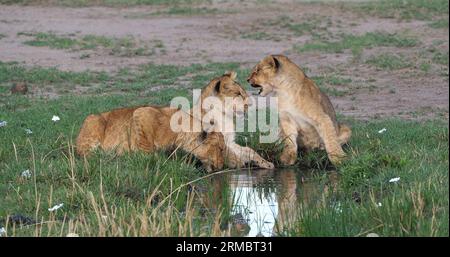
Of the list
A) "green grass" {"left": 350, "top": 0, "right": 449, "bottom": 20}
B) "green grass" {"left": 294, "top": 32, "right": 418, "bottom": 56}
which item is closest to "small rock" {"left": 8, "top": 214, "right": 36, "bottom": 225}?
"green grass" {"left": 294, "top": 32, "right": 418, "bottom": 56}

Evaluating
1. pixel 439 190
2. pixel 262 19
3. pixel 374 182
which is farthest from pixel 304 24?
pixel 439 190

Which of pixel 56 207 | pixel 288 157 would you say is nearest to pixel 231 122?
pixel 288 157

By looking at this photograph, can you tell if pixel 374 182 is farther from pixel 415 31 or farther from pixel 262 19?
pixel 262 19

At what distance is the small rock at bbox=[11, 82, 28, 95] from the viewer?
12641mm

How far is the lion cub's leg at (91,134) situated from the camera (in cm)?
866

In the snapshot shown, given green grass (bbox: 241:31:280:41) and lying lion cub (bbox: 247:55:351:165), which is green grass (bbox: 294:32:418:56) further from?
lying lion cub (bbox: 247:55:351:165)

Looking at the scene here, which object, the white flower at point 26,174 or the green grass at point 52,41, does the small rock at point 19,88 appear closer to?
the green grass at point 52,41

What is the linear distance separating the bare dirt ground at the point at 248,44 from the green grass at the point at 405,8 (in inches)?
14.6

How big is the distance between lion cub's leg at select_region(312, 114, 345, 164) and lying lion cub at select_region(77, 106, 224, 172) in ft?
A: 2.98

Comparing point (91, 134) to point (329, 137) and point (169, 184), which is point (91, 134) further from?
point (329, 137)

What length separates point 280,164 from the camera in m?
9.15

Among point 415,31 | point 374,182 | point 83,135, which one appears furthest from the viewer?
point 415,31

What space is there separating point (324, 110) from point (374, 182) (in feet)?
5.21
